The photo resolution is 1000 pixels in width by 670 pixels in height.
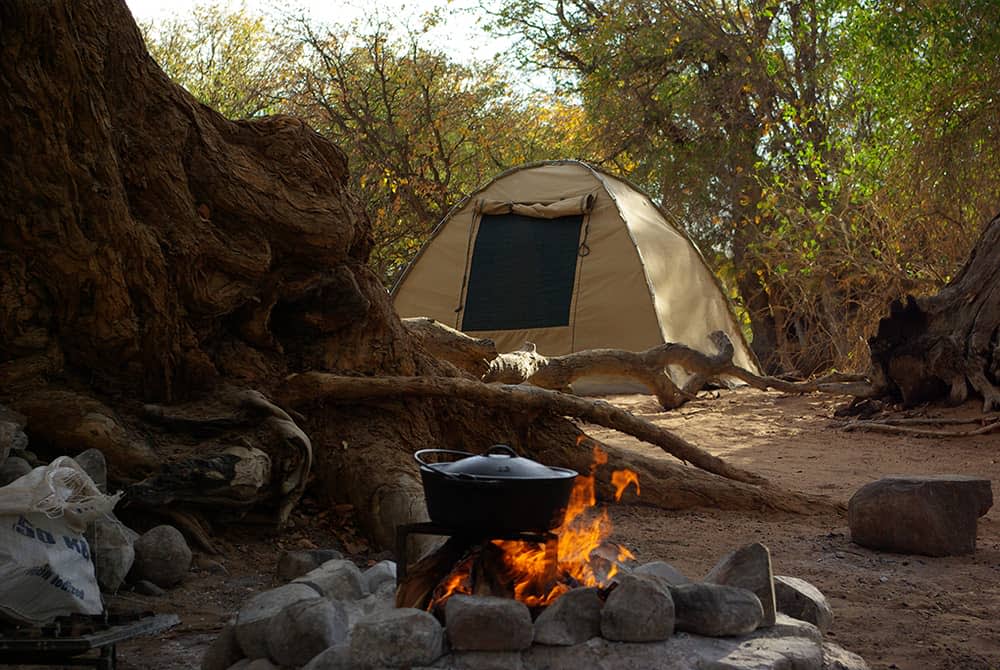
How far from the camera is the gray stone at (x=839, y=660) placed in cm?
253

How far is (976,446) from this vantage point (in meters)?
7.04

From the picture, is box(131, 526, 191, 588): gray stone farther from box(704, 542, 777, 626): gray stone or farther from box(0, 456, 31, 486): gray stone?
box(704, 542, 777, 626): gray stone

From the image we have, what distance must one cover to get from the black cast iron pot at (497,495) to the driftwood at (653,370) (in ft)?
16.8

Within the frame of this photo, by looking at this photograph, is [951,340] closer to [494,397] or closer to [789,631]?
[494,397]

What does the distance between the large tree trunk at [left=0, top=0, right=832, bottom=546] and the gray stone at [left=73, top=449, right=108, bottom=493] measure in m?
0.18


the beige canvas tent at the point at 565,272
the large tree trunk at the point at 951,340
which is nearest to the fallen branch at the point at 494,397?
the large tree trunk at the point at 951,340

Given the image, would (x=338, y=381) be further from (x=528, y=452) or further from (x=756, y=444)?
(x=756, y=444)

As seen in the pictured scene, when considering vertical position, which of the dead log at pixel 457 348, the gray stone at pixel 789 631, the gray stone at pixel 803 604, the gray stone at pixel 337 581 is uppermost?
the dead log at pixel 457 348

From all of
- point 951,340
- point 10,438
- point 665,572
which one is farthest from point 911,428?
point 10,438

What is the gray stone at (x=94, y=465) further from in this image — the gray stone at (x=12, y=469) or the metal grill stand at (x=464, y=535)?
the metal grill stand at (x=464, y=535)

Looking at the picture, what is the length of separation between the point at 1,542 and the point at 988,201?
1011 centimetres

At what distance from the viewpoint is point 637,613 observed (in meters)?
2.38

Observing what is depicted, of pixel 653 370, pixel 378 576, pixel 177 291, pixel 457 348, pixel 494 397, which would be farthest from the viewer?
pixel 653 370

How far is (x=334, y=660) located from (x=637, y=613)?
2.52ft
